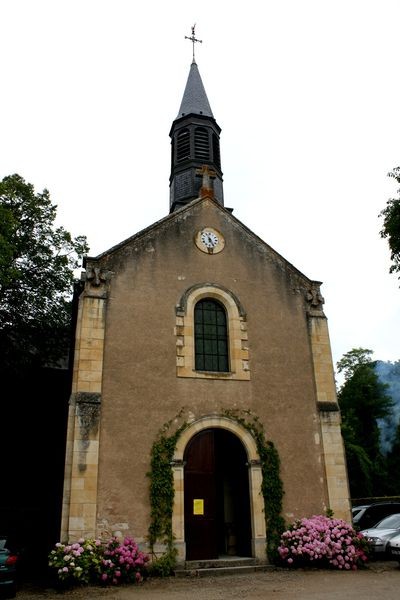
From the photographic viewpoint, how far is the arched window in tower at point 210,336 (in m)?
13.5

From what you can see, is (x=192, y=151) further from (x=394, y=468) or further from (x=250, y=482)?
(x=394, y=468)

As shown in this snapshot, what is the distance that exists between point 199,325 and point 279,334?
224 cm

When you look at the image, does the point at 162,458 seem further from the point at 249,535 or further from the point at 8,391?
the point at 8,391

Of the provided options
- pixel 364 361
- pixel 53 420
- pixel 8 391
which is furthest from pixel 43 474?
pixel 364 361

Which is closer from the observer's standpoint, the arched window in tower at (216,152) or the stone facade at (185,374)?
the stone facade at (185,374)

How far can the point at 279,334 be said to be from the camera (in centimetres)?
1416

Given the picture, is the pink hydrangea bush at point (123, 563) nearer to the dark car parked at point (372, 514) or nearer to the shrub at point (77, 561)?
the shrub at point (77, 561)

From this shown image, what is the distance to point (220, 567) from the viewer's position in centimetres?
1134

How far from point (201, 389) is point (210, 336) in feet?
5.28

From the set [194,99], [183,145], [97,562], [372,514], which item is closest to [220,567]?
[97,562]

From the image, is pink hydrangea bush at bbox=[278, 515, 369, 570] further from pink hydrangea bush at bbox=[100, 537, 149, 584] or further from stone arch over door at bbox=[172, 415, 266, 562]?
pink hydrangea bush at bbox=[100, 537, 149, 584]

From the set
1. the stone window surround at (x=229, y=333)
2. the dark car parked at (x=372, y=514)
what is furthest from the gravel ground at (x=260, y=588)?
the dark car parked at (x=372, y=514)

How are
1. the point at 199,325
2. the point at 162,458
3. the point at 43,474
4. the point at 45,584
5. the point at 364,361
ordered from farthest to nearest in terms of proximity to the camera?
the point at 364,361 < the point at 43,474 < the point at 199,325 < the point at 162,458 < the point at 45,584

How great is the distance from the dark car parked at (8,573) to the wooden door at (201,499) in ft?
12.8
